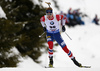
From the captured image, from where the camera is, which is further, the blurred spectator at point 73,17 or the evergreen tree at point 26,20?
the blurred spectator at point 73,17

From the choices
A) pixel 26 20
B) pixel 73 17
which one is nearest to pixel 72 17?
pixel 73 17

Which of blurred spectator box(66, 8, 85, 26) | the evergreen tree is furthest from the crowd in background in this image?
the evergreen tree

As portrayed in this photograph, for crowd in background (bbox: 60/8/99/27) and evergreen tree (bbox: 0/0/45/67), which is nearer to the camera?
evergreen tree (bbox: 0/0/45/67)

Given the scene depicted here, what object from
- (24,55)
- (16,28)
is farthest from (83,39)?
(16,28)

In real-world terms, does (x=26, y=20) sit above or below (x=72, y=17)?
above

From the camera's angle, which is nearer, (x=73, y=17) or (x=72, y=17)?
(x=72, y=17)

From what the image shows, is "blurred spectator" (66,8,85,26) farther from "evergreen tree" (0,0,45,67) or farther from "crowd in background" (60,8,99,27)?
"evergreen tree" (0,0,45,67)

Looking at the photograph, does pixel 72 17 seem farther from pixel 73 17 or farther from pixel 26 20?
pixel 26 20

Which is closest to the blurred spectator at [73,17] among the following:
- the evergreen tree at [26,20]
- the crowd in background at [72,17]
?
the crowd in background at [72,17]

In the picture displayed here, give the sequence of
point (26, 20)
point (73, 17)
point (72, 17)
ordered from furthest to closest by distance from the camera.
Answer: point (73, 17) < point (72, 17) < point (26, 20)

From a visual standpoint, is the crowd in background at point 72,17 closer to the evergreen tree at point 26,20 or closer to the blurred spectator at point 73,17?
the blurred spectator at point 73,17

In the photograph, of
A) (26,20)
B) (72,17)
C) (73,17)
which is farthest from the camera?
(73,17)

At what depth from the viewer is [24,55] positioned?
768cm

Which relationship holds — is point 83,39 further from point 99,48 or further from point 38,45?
point 38,45
